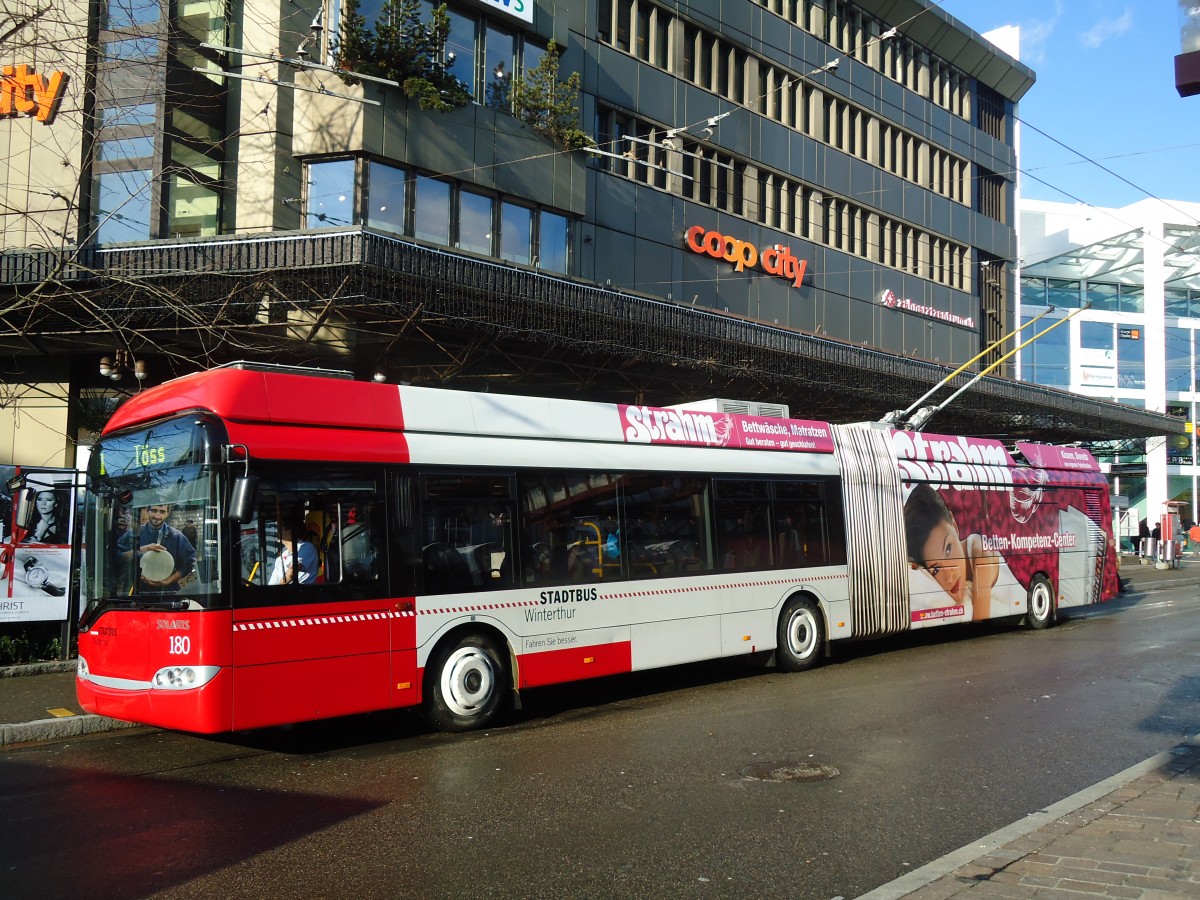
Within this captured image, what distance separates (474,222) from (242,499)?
45.8ft

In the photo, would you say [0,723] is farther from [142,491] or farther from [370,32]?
[370,32]

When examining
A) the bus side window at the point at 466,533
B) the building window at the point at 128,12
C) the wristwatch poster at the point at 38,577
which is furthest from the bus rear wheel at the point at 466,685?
the building window at the point at 128,12

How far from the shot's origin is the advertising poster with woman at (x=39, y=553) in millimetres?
12438

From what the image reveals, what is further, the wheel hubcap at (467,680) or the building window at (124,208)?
the building window at (124,208)

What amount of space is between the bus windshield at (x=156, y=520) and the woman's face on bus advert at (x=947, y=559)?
35.5ft

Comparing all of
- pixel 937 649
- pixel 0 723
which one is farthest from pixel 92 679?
pixel 937 649

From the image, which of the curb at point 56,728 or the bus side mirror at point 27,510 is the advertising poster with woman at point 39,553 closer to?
the bus side mirror at point 27,510

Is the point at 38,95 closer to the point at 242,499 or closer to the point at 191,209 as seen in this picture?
the point at 191,209

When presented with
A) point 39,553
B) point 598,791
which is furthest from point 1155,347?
point 598,791

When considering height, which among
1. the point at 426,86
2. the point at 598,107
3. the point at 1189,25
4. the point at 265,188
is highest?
the point at 598,107

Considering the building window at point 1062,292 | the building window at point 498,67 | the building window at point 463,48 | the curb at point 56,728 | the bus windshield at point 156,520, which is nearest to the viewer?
the bus windshield at point 156,520

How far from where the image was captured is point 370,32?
18.5 metres

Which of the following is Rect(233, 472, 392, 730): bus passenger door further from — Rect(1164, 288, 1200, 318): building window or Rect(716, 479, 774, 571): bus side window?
Rect(1164, 288, 1200, 318): building window

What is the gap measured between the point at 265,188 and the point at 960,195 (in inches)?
1171
